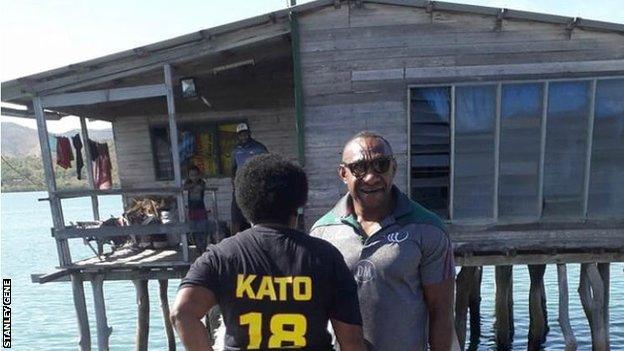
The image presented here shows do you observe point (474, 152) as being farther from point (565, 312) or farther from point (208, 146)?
point (208, 146)

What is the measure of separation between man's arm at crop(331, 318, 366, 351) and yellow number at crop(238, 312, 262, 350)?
30 cm

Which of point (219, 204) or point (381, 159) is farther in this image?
point (219, 204)

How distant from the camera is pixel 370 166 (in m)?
2.80

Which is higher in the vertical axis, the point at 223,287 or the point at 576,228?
the point at 223,287

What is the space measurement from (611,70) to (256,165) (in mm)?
7089

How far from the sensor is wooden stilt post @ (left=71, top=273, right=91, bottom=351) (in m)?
8.40

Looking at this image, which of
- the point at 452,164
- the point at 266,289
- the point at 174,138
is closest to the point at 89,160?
the point at 174,138

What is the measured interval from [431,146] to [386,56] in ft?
4.74

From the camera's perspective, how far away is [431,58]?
791 centimetres

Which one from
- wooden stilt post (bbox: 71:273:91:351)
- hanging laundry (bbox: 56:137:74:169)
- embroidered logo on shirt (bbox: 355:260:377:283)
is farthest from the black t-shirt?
hanging laundry (bbox: 56:137:74:169)

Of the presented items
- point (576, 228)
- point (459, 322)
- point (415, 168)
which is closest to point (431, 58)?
point (415, 168)

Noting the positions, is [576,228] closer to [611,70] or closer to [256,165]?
[611,70]

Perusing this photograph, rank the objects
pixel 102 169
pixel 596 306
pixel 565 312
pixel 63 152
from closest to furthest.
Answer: pixel 596 306, pixel 565 312, pixel 63 152, pixel 102 169

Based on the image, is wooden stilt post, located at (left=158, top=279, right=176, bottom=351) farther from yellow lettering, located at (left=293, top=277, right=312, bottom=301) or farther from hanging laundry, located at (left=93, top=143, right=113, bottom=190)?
yellow lettering, located at (left=293, top=277, right=312, bottom=301)
